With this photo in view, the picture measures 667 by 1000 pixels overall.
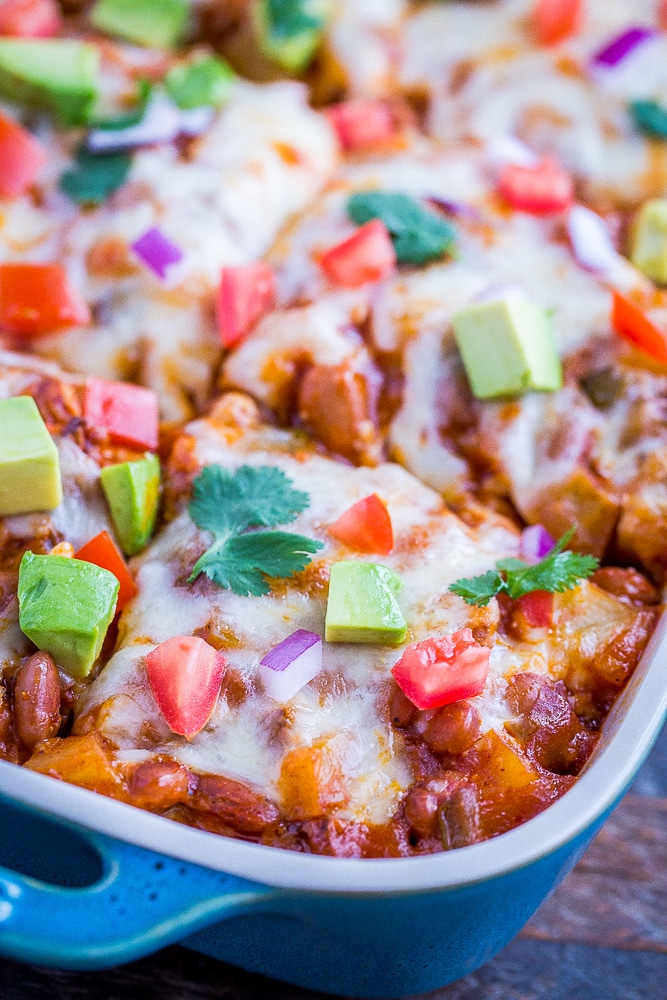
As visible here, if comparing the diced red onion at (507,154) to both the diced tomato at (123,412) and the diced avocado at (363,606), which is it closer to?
the diced tomato at (123,412)

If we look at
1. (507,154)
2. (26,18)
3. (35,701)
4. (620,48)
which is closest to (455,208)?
(507,154)

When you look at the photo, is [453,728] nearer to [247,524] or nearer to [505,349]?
[247,524]

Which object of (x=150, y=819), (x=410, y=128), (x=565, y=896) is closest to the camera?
(x=150, y=819)

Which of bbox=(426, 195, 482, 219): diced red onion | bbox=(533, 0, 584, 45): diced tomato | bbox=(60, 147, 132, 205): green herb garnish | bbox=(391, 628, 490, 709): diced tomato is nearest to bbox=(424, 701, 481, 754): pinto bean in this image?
bbox=(391, 628, 490, 709): diced tomato

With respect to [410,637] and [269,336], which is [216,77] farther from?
[410,637]

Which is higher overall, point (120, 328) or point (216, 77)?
point (216, 77)

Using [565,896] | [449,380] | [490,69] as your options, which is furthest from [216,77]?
[565,896]

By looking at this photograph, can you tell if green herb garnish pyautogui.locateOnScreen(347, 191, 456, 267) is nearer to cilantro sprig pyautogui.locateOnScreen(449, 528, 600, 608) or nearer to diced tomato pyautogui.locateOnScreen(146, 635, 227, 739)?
cilantro sprig pyautogui.locateOnScreen(449, 528, 600, 608)
